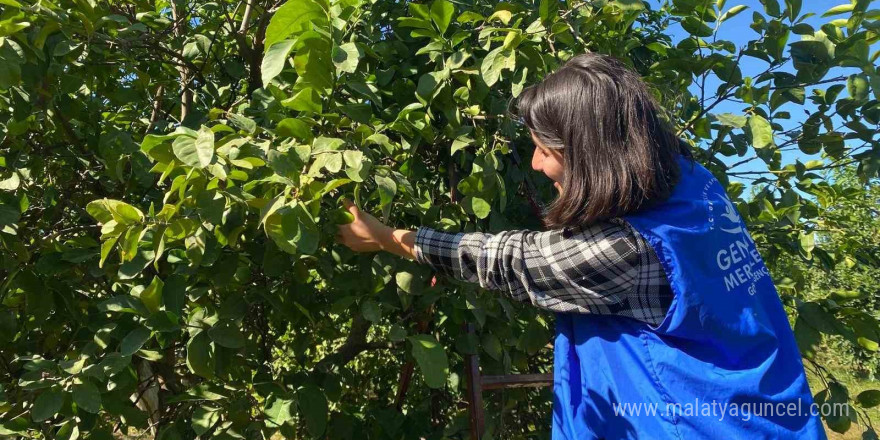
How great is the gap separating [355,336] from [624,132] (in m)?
1.33

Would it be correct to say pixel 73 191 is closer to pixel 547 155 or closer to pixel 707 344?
pixel 547 155

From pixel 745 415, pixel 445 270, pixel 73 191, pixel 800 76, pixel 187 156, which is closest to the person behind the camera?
pixel 187 156

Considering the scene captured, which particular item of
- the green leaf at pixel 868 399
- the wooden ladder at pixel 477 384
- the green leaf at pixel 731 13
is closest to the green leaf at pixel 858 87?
the green leaf at pixel 731 13

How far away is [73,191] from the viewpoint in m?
2.26

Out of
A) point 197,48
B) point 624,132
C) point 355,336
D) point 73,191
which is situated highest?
point 624,132

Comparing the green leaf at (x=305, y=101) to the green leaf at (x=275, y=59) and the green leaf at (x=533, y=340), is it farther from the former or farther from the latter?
the green leaf at (x=533, y=340)

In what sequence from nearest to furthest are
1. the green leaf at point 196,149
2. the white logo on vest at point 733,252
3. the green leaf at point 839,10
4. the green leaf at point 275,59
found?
the green leaf at point 196,149
the green leaf at point 275,59
the white logo on vest at point 733,252
the green leaf at point 839,10

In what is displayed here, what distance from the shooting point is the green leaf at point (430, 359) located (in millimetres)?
1485

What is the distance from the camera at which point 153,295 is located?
1376 mm

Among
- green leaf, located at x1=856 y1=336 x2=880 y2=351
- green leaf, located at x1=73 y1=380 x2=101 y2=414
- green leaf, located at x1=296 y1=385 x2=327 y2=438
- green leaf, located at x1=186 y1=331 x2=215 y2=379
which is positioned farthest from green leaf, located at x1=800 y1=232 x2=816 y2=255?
green leaf, located at x1=73 y1=380 x2=101 y2=414

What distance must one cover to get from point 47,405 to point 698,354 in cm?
129

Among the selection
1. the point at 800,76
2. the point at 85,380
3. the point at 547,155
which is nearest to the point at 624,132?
the point at 547,155

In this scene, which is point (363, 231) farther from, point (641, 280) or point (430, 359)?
point (641, 280)

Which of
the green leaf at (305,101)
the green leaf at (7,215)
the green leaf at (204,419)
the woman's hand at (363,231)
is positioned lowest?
the green leaf at (204,419)
